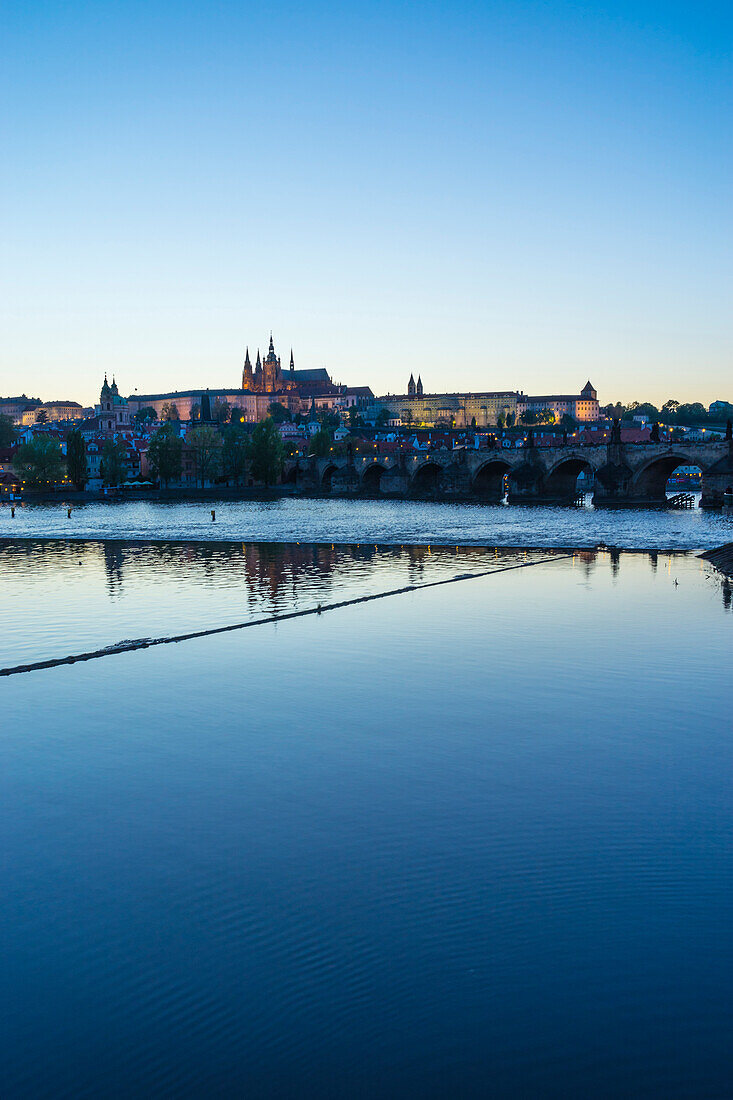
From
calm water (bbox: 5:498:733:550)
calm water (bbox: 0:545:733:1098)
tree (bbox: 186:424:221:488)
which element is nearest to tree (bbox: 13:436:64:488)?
tree (bbox: 186:424:221:488)

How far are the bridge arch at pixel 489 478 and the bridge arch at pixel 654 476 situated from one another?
15.7m

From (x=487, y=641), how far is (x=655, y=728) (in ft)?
19.1

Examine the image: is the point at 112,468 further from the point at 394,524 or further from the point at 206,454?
the point at 394,524

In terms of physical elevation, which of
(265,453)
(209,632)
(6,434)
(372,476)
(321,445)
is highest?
(6,434)

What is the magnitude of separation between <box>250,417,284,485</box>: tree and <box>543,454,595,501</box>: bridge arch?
3241 cm

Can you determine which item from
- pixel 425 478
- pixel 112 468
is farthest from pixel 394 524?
pixel 112 468

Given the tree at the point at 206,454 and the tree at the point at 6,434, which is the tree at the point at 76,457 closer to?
the tree at the point at 206,454

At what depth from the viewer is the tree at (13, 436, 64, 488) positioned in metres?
99.8

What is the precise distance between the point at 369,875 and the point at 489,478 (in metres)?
89.8

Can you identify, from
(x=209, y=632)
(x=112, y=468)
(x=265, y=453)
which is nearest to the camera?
(x=209, y=632)

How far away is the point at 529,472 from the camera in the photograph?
279 feet

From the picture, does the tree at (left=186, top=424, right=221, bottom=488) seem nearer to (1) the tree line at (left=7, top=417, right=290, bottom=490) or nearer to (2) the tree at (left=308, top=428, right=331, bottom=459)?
(1) the tree line at (left=7, top=417, right=290, bottom=490)

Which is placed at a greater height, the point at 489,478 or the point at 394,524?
the point at 489,478

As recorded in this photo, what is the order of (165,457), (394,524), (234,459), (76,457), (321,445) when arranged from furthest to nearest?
1. (321,445)
2. (234,459)
3. (165,457)
4. (76,457)
5. (394,524)
